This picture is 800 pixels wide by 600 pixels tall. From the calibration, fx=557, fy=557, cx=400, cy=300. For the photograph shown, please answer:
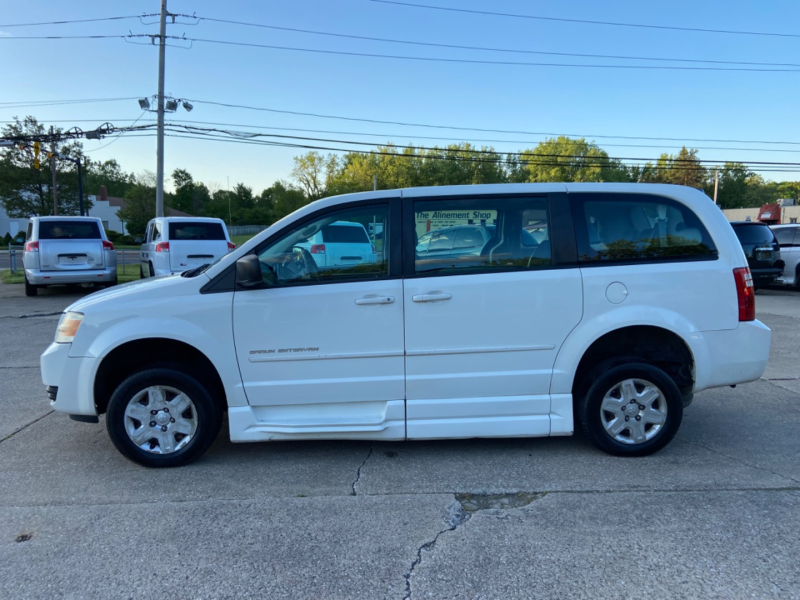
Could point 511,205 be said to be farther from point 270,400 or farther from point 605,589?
point 605,589

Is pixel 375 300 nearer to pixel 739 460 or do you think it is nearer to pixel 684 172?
pixel 739 460

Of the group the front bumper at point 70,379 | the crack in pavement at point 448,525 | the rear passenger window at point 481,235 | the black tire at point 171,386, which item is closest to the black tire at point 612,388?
the rear passenger window at point 481,235

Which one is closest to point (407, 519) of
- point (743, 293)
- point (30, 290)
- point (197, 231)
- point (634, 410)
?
point (634, 410)

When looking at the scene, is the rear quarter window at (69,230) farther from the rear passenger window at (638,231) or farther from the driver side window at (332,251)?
the rear passenger window at (638,231)

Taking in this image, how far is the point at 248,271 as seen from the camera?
3680 mm

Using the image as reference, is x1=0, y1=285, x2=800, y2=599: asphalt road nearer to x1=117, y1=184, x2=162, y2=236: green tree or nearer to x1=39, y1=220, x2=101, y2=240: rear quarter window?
x1=39, y1=220, x2=101, y2=240: rear quarter window

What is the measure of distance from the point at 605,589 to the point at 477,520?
0.82m

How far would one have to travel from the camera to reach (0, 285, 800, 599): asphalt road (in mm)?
2619

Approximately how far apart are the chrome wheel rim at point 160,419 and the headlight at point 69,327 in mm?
626

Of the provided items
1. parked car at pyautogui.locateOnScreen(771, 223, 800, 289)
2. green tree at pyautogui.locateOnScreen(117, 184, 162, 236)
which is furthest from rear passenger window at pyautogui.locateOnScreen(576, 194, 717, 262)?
green tree at pyautogui.locateOnScreen(117, 184, 162, 236)

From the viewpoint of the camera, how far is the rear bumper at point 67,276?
43.0 ft

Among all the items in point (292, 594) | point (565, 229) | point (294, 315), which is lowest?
point (292, 594)

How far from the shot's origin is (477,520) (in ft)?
10.5

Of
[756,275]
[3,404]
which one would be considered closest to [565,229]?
[3,404]
